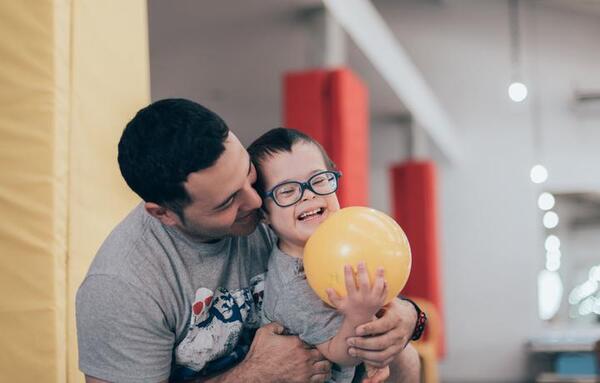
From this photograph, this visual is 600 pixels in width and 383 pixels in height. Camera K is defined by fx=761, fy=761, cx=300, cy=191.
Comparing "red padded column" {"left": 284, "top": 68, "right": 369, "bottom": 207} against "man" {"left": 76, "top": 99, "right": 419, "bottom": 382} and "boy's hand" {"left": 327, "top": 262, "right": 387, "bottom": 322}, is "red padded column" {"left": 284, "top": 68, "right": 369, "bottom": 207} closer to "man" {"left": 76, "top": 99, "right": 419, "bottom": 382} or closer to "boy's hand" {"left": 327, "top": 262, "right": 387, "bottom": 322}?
"man" {"left": 76, "top": 99, "right": 419, "bottom": 382}

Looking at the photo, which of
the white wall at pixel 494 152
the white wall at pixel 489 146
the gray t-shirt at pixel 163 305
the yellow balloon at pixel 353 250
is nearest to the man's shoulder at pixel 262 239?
the gray t-shirt at pixel 163 305

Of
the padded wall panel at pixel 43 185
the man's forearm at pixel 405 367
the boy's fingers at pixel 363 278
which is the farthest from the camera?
the padded wall panel at pixel 43 185

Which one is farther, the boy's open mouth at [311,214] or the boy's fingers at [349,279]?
the boy's open mouth at [311,214]

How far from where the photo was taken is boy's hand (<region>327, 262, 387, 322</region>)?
144cm

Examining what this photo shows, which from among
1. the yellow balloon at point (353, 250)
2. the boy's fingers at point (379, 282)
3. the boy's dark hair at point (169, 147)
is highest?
the boy's dark hair at point (169, 147)

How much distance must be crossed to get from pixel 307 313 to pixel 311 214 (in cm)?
21

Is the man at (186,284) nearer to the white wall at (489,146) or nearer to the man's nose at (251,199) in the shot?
the man's nose at (251,199)

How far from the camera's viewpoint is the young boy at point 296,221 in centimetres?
161

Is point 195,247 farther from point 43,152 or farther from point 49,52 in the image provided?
point 49,52

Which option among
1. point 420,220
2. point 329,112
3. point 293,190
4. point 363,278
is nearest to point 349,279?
point 363,278

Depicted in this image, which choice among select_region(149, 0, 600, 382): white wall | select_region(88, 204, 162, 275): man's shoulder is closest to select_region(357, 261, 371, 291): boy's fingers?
select_region(88, 204, 162, 275): man's shoulder

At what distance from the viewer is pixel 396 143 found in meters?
9.25

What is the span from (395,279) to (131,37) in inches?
51.8

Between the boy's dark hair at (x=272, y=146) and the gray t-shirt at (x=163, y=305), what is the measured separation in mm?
165
